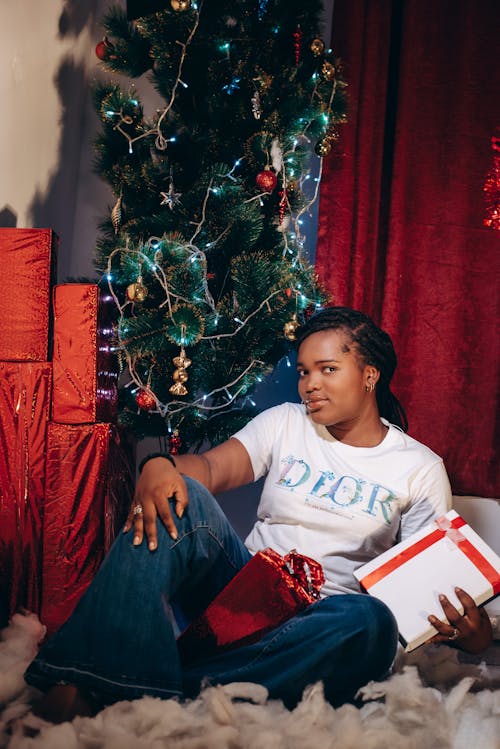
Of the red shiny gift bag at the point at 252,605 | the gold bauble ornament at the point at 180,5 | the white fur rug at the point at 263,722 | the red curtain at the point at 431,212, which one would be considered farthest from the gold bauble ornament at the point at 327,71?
the white fur rug at the point at 263,722

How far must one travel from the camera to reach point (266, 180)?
171 centimetres

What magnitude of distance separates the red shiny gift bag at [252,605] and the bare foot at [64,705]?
0.84ft

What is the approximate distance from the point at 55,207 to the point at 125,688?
177 centimetres

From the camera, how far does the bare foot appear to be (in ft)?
3.23

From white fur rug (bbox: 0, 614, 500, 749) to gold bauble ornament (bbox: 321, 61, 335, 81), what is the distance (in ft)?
5.01

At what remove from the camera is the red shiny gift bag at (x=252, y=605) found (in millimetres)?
1177

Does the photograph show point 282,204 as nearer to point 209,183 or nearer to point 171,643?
point 209,183

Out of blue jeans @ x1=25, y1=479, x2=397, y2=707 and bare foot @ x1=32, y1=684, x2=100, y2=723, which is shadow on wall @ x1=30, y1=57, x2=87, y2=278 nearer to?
blue jeans @ x1=25, y1=479, x2=397, y2=707

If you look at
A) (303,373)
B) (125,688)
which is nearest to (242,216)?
(303,373)

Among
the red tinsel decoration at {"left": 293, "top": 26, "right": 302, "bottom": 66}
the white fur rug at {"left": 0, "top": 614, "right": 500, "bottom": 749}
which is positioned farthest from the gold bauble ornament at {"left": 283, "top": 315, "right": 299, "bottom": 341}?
the white fur rug at {"left": 0, "top": 614, "right": 500, "bottom": 749}

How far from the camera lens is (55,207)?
7.54ft

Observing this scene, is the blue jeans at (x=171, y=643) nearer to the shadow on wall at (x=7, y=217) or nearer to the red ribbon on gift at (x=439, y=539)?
the red ribbon on gift at (x=439, y=539)

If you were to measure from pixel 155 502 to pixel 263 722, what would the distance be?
0.41 metres

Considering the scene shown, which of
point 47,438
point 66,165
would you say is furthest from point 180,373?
point 66,165
